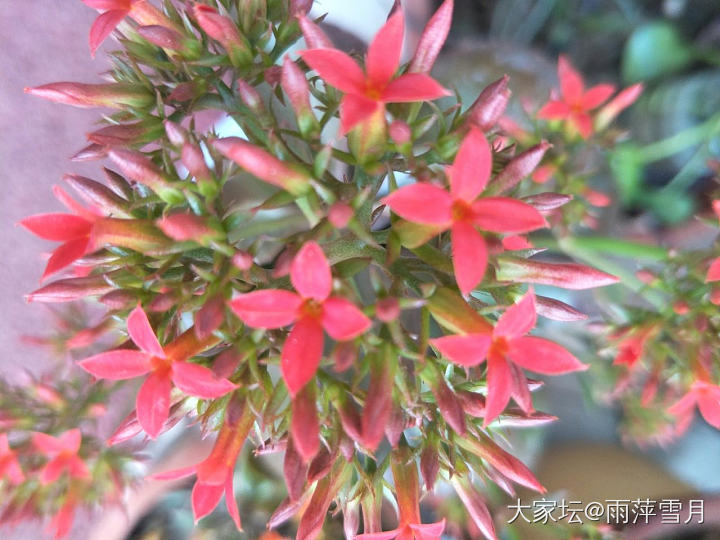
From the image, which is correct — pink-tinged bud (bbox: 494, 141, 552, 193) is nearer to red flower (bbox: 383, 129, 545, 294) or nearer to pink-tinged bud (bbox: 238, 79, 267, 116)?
red flower (bbox: 383, 129, 545, 294)

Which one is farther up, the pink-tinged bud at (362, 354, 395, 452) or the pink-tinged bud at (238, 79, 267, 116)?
the pink-tinged bud at (238, 79, 267, 116)

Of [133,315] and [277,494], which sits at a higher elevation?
[133,315]

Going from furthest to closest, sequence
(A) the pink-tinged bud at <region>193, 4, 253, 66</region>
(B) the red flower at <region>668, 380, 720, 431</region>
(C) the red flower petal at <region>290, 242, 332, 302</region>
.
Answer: (B) the red flower at <region>668, 380, 720, 431</region> < (A) the pink-tinged bud at <region>193, 4, 253, 66</region> < (C) the red flower petal at <region>290, 242, 332, 302</region>

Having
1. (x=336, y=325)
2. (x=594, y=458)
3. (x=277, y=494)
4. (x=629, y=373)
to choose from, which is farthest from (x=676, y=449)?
(x=336, y=325)

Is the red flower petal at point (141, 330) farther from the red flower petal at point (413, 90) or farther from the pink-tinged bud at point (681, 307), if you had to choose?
the pink-tinged bud at point (681, 307)

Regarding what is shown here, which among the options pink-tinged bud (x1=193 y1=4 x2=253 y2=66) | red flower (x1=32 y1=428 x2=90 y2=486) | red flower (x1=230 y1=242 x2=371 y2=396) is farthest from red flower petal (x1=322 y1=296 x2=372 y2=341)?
red flower (x1=32 y1=428 x2=90 y2=486)

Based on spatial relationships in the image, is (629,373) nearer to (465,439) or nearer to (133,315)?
(465,439)
